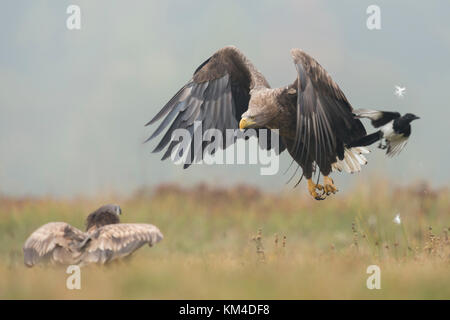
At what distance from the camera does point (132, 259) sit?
4984 mm

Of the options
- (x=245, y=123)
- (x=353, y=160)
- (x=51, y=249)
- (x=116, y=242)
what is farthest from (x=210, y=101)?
(x=51, y=249)

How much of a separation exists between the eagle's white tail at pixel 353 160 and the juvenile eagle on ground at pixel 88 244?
280 centimetres

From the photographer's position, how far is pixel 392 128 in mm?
5621

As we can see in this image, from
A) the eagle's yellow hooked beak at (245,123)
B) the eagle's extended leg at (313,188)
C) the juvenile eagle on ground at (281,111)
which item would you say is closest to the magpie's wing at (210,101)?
the juvenile eagle on ground at (281,111)

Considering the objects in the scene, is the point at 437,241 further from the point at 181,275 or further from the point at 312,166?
the point at 181,275

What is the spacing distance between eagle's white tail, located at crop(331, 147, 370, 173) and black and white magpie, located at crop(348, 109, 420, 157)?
3.50 feet

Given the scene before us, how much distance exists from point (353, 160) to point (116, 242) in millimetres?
3134

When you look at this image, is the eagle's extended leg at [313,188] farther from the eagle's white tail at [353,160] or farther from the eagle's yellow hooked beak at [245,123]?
the eagle's yellow hooked beak at [245,123]

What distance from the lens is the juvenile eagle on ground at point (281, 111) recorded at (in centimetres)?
548

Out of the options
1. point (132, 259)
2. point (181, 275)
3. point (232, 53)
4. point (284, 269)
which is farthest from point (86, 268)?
point (232, 53)

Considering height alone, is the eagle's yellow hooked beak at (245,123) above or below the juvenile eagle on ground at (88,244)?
above

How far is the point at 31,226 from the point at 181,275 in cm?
442

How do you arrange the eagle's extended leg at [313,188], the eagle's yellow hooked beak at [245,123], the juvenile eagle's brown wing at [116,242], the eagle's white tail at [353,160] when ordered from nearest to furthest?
the juvenile eagle's brown wing at [116,242], the eagle's yellow hooked beak at [245,123], the eagle's extended leg at [313,188], the eagle's white tail at [353,160]

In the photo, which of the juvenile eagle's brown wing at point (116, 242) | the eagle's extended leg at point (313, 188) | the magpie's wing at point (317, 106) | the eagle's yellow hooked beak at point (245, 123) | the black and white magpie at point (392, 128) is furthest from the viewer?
the eagle's extended leg at point (313, 188)
